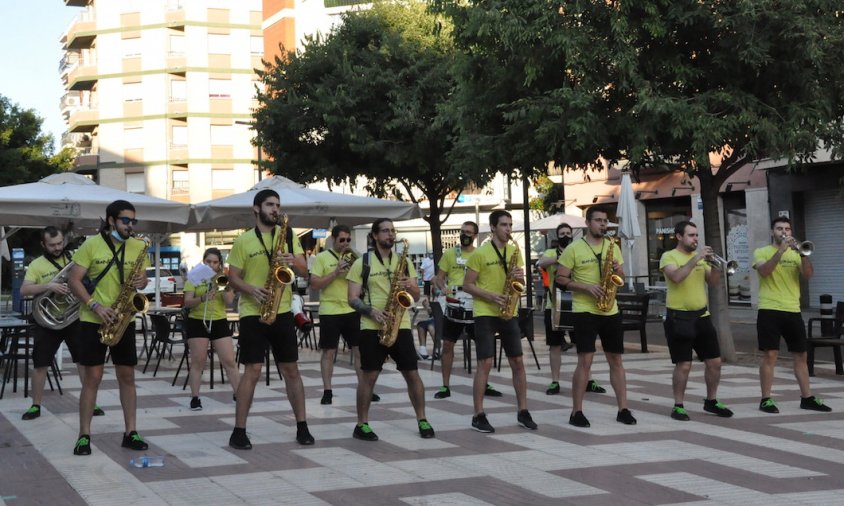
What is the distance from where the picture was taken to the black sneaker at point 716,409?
33.0 feet

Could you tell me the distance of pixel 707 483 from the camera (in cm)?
710

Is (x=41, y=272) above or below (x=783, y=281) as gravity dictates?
above

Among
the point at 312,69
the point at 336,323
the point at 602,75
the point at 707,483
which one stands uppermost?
the point at 312,69

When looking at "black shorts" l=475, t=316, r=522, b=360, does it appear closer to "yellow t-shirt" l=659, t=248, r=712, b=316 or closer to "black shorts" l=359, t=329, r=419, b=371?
"black shorts" l=359, t=329, r=419, b=371

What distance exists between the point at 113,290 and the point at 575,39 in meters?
8.10

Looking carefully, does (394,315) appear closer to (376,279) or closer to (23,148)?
(376,279)

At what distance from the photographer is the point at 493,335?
31.7 feet

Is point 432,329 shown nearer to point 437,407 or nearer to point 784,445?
point 437,407

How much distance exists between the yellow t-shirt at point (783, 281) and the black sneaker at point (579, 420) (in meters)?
2.36

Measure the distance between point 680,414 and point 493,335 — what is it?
5.96 feet

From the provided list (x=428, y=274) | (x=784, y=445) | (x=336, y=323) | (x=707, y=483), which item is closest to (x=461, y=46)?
(x=428, y=274)

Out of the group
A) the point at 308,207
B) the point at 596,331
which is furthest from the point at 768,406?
the point at 308,207

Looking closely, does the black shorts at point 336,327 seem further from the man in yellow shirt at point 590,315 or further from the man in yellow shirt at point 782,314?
the man in yellow shirt at point 782,314

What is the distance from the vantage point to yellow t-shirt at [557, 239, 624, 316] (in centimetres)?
974
